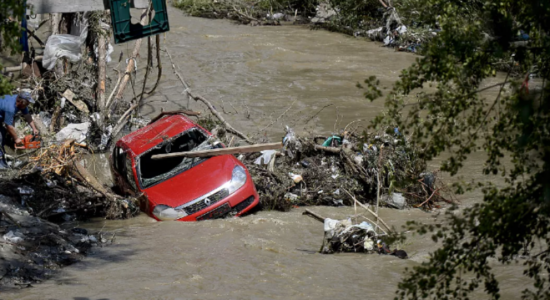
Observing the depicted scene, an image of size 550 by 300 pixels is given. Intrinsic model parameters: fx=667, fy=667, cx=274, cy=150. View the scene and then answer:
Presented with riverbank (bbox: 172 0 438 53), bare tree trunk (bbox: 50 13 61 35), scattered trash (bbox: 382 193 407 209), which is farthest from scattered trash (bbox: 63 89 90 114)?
riverbank (bbox: 172 0 438 53)

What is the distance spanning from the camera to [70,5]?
423 inches

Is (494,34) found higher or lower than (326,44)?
higher

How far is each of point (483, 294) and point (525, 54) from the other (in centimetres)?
359

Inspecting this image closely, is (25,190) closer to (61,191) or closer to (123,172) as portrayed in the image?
(61,191)

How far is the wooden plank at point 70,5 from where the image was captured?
392 inches

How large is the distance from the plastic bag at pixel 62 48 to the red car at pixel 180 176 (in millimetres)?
3869

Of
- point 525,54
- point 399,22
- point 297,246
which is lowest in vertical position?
point 297,246

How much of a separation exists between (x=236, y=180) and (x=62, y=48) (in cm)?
632

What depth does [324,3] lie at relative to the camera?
1140 inches

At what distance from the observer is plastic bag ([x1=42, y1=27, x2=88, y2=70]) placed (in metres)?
14.0

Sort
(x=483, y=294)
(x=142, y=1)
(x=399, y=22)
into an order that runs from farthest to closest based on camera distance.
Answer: (x=399, y=22), (x=142, y=1), (x=483, y=294)

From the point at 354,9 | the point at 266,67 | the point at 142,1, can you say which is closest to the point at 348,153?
the point at 142,1

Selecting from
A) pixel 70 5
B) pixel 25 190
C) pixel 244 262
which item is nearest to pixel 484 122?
pixel 244 262

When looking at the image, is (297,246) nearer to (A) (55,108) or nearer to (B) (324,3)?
(A) (55,108)
